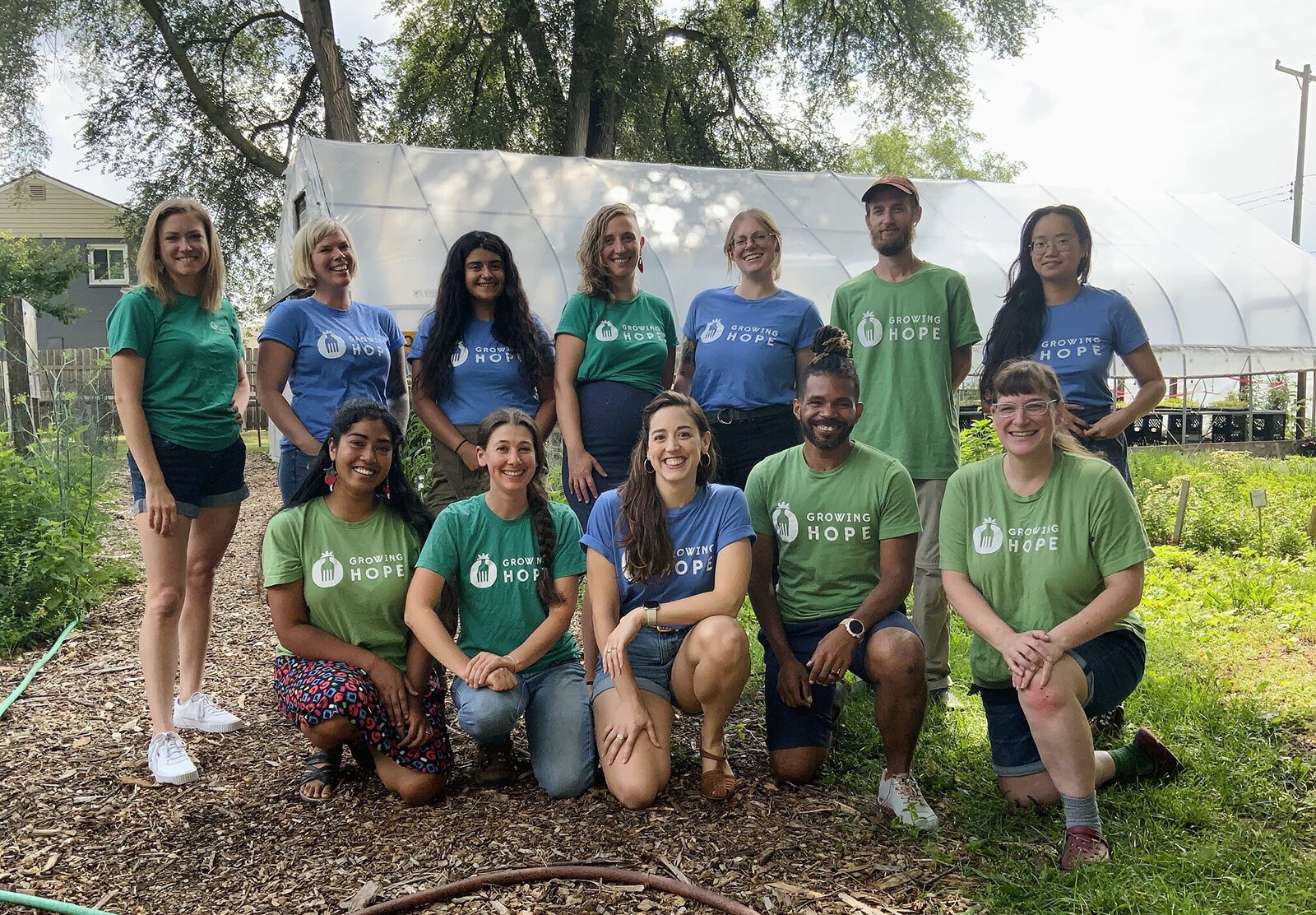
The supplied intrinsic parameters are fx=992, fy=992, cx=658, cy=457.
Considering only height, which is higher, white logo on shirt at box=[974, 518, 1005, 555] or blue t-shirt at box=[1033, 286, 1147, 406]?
blue t-shirt at box=[1033, 286, 1147, 406]

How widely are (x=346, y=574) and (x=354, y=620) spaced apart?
0.49 feet

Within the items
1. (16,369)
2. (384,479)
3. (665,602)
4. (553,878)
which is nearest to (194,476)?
(384,479)

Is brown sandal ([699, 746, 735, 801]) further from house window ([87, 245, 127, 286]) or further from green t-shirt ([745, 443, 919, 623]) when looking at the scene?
house window ([87, 245, 127, 286])

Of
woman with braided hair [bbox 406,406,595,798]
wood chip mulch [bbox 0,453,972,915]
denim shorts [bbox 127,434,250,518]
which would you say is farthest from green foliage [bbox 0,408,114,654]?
woman with braided hair [bbox 406,406,595,798]

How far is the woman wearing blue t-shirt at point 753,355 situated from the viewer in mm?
3840

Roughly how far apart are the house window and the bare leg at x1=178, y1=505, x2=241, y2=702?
92.3 ft

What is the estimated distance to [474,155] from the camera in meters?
11.0

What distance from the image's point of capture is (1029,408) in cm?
294

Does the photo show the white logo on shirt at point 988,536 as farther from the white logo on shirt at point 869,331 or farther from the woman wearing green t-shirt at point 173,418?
the woman wearing green t-shirt at point 173,418

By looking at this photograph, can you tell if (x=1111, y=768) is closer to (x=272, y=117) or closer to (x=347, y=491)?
(x=347, y=491)

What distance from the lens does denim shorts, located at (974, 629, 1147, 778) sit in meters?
2.91

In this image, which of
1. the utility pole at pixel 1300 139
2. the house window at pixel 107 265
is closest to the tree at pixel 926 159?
the utility pole at pixel 1300 139

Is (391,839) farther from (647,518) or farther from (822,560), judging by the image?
(822,560)

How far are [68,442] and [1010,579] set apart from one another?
19.1 ft
